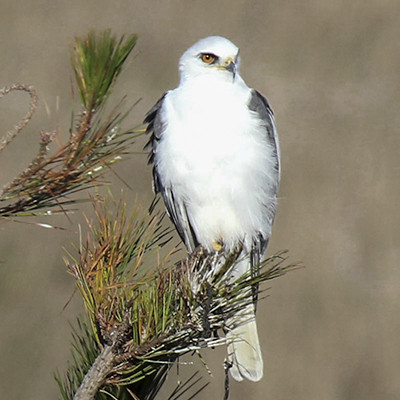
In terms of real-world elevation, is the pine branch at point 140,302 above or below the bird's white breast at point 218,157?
below

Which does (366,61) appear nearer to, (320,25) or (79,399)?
(320,25)

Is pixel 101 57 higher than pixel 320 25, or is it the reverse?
pixel 320 25

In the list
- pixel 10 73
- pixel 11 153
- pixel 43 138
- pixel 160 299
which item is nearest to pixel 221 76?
pixel 160 299

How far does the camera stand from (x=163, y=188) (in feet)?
12.7

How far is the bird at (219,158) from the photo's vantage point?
3.62 metres

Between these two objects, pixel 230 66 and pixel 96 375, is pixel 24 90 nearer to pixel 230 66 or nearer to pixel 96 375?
pixel 96 375

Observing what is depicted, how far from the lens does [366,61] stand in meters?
11.1

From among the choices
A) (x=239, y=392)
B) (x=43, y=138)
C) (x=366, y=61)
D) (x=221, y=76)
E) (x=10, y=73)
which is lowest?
(x=239, y=392)

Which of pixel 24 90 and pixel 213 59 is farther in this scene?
pixel 213 59

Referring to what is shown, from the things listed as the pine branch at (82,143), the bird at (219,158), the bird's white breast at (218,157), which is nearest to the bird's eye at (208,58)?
the bird at (219,158)

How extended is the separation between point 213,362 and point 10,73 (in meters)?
3.75

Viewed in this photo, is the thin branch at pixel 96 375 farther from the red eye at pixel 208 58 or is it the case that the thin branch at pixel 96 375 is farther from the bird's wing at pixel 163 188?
the red eye at pixel 208 58

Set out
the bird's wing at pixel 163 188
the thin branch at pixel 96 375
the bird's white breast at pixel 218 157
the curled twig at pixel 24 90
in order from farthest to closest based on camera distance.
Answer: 1. the bird's wing at pixel 163 188
2. the bird's white breast at pixel 218 157
3. the thin branch at pixel 96 375
4. the curled twig at pixel 24 90

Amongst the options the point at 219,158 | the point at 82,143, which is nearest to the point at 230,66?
the point at 219,158
